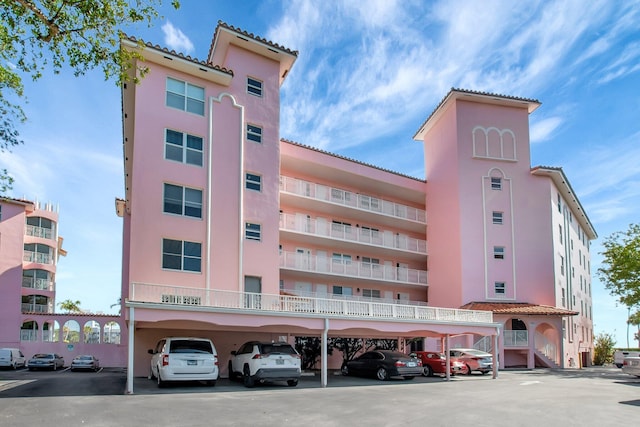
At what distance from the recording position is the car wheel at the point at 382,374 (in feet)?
72.7

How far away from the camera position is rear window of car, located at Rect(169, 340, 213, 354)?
16.8 m

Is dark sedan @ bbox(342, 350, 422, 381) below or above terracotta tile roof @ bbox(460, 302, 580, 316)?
below

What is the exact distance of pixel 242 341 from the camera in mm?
24344

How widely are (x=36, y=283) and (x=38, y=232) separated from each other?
4.79 meters

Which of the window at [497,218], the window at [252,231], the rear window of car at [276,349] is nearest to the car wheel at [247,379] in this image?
the rear window of car at [276,349]

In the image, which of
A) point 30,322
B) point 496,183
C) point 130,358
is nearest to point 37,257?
point 30,322

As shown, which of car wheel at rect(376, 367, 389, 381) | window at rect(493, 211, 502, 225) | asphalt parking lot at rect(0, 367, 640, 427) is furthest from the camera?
window at rect(493, 211, 502, 225)

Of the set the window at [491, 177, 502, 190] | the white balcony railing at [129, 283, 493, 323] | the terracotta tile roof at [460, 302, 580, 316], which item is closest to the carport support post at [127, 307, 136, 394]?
the white balcony railing at [129, 283, 493, 323]

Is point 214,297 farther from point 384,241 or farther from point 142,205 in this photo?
point 384,241

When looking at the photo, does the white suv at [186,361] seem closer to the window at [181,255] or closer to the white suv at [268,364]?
the white suv at [268,364]

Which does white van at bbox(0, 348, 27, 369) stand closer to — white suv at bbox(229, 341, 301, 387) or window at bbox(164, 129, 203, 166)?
window at bbox(164, 129, 203, 166)

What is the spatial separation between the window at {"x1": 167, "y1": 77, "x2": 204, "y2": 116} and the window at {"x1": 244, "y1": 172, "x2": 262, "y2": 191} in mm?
3598

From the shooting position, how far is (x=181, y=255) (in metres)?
23.3

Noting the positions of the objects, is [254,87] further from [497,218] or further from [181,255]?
[497,218]
